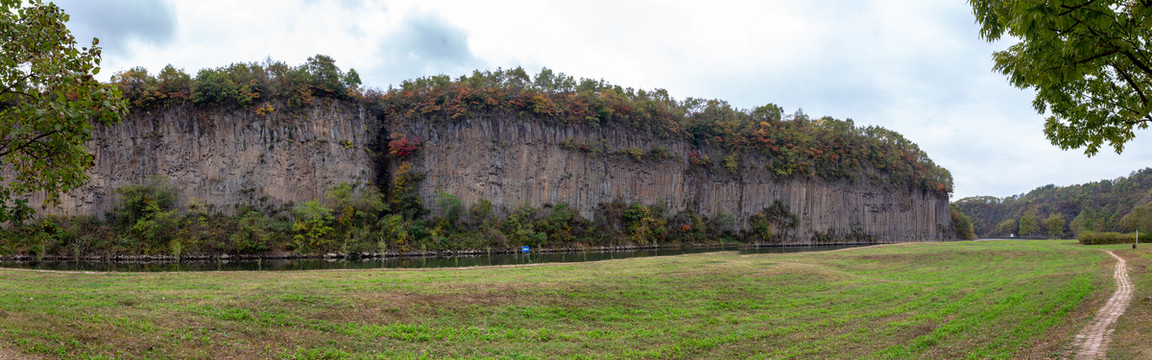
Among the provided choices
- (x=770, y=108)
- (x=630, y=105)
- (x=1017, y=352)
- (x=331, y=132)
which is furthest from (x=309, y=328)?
(x=770, y=108)

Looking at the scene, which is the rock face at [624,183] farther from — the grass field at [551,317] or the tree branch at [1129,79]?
the tree branch at [1129,79]

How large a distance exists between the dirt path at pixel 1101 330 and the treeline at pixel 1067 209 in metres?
77.1

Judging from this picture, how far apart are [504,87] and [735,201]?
43.4 meters

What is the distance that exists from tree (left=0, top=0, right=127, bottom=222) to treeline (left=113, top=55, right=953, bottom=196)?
62.3 metres

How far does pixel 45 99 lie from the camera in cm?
708

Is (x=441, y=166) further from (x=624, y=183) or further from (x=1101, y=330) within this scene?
(x=1101, y=330)

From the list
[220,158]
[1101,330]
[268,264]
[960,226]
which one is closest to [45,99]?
[1101,330]

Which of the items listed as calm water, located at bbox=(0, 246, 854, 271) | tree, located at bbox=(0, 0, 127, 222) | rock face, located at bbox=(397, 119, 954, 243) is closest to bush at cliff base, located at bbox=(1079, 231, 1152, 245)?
calm water, located at bbox=(0, 246, 854, 271)

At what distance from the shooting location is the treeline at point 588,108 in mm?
63031

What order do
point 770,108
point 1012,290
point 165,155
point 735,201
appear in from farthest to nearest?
point 770,108 → point 735,201 → point 165,155 → point 1012,290

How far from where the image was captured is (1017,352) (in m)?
9.85

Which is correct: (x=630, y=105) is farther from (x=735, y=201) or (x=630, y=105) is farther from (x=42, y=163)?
(x=42, y=163)

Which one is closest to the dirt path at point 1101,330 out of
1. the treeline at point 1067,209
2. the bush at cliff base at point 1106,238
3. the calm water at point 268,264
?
the calm water at point 268,264

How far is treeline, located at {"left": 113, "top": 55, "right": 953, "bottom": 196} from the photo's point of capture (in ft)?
207
